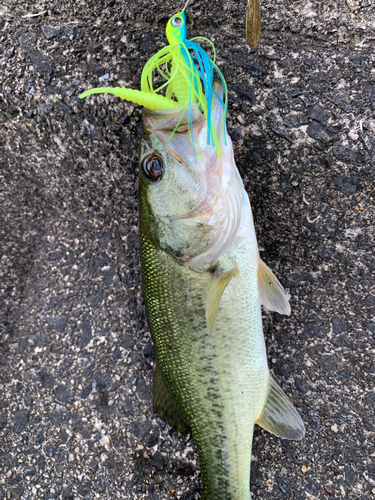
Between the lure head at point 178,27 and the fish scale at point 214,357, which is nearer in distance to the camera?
the lure head at point 178,27

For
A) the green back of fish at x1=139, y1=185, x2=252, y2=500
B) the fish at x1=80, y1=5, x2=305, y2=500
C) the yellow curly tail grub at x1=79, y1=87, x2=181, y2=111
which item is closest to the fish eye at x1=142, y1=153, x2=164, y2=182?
the fish at x1=80, y1=5, x2=305, y2=500

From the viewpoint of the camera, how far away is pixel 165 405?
1.98m

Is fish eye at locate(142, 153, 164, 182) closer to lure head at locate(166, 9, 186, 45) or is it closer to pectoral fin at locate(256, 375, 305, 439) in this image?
lure head at locate(166, 9, 186, 45)

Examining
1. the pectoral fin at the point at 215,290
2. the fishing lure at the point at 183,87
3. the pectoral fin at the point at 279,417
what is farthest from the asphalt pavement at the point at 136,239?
the pectoral fin at the point at 215,290

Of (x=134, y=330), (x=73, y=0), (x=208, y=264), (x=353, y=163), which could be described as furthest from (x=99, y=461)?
(x=73, y=0)

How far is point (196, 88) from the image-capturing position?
5.01ft

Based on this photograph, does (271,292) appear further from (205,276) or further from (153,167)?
(153,167)

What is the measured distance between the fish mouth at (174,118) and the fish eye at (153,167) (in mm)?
135

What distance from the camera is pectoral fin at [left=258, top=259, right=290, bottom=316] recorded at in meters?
1.84

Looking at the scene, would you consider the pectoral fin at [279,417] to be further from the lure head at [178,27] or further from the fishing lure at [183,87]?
the lure head at [178,27]

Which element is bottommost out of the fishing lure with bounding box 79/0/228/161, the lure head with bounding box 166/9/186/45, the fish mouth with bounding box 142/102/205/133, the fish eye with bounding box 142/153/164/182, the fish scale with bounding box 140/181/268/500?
the fish scale with bounding box 140/181/268/500

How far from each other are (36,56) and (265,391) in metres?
2.36

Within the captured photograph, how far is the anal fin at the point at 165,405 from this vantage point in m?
1.94

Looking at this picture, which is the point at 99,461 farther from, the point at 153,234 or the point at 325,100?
the point at 325,100
